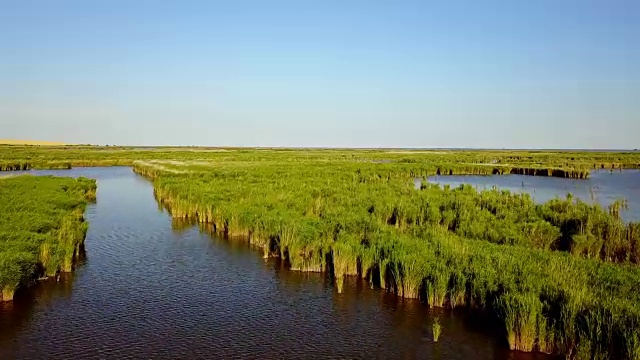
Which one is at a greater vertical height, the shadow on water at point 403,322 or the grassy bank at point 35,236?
the grassy bank at point 35,236

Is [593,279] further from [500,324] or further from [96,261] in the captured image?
[96,261]

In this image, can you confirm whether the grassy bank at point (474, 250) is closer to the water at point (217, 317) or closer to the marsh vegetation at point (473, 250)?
the marsh vegetation at point (473, 250)

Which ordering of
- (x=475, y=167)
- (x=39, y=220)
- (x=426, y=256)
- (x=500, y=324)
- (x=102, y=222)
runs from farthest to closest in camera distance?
(x=475, y=167) → (x=102, y=222) → (x=39, y=220) → (x=426, y=256) → (x=500, y=324)

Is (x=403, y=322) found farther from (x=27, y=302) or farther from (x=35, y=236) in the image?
(x=35, y=236)

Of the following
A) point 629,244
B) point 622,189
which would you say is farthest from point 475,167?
point 629,244

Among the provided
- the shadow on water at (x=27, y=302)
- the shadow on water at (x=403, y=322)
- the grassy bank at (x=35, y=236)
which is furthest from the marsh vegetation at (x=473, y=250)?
the shadow on water at (x=27, y=302)

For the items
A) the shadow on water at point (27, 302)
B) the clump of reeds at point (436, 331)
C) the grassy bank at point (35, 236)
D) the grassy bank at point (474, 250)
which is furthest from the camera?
the grassy bank at point (35, 236)

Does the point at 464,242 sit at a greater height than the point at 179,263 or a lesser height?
greater

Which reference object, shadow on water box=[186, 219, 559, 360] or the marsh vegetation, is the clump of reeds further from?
the marsh vegetation
